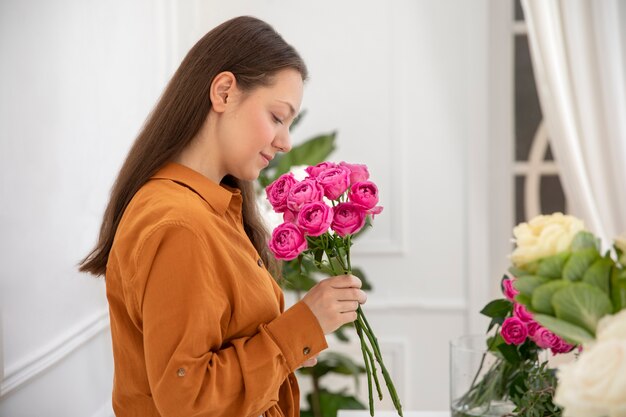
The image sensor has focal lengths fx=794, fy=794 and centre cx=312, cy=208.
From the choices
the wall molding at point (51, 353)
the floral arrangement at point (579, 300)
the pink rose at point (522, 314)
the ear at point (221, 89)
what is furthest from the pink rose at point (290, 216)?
the wall molding at point (51, 353)

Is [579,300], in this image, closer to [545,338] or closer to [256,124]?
[545,338]

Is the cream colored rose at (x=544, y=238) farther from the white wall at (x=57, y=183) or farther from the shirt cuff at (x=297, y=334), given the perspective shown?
the white wall at (x=57, y=183)

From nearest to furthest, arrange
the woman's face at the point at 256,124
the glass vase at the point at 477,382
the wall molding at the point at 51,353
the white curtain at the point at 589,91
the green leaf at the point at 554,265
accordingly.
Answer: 1. the green leaf at the point at 554,265
2. the woman's face at the point at 256,124
3. the glass vase at the point at 477,382
4. the wall molding at the point at 51,353
5. the white curtain at the point at 589,91

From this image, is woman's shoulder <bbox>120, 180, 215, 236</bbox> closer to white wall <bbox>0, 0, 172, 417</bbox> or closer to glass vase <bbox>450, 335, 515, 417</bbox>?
white wall <bbox>0, 0, 172, 417</bbox>

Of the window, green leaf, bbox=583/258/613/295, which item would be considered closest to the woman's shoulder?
green leaf, bbox=583/258/613/295

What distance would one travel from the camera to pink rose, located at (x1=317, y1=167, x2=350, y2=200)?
1.28m

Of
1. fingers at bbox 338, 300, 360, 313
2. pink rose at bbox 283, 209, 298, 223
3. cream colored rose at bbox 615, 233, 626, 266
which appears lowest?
fingers at bbox 338, 300, 360, 313

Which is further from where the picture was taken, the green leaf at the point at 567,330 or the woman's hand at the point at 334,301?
the woman's hand at the point at 334,301

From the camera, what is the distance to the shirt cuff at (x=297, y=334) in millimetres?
1305

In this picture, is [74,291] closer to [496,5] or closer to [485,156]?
[485,156]

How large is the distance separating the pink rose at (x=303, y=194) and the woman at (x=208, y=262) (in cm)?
14

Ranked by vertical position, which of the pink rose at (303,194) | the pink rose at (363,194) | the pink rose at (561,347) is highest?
the pink rose at (303,194)

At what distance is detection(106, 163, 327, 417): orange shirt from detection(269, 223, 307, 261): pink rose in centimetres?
10

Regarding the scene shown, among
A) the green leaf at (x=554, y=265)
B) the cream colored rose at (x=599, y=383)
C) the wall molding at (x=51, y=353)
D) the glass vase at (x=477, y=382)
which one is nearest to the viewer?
the cream colored rose at (x=599, y=383)
